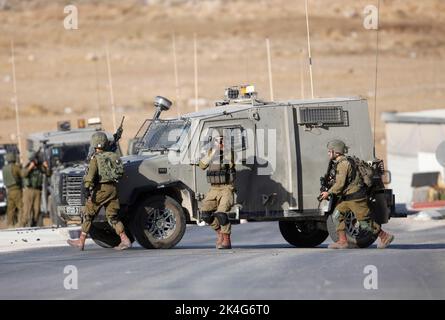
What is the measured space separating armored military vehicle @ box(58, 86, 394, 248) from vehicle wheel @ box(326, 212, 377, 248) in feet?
0.06

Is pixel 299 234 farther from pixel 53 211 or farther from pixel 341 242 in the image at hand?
pixel 53 211

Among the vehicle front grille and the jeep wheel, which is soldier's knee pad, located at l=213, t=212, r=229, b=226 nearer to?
the jeep wheel

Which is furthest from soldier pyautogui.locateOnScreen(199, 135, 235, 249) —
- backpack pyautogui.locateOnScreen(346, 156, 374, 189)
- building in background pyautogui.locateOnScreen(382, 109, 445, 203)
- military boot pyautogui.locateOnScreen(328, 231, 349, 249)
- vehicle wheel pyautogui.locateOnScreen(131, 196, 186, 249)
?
building in background pyautogui.locateOnScreen(382, 109, 445, 203)

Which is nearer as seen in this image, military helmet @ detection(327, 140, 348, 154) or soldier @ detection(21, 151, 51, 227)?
military helmet @ detection(327, 140, 348, 154)

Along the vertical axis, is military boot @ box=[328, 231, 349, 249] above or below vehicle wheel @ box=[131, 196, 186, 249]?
below

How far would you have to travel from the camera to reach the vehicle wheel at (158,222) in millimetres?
17859

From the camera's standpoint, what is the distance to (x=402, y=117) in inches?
1337

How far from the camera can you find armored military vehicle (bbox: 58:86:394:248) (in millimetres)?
17938

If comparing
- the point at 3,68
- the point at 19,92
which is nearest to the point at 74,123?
the point at 19,92

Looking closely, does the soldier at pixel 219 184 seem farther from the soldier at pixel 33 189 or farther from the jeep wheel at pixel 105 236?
the soldier at pixel 33 189

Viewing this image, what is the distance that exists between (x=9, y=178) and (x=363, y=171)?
1052cm

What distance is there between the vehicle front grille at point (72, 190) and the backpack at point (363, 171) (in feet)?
11.8

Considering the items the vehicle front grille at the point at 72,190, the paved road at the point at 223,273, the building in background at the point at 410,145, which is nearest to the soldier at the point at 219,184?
the paved road at the point at 223,273
